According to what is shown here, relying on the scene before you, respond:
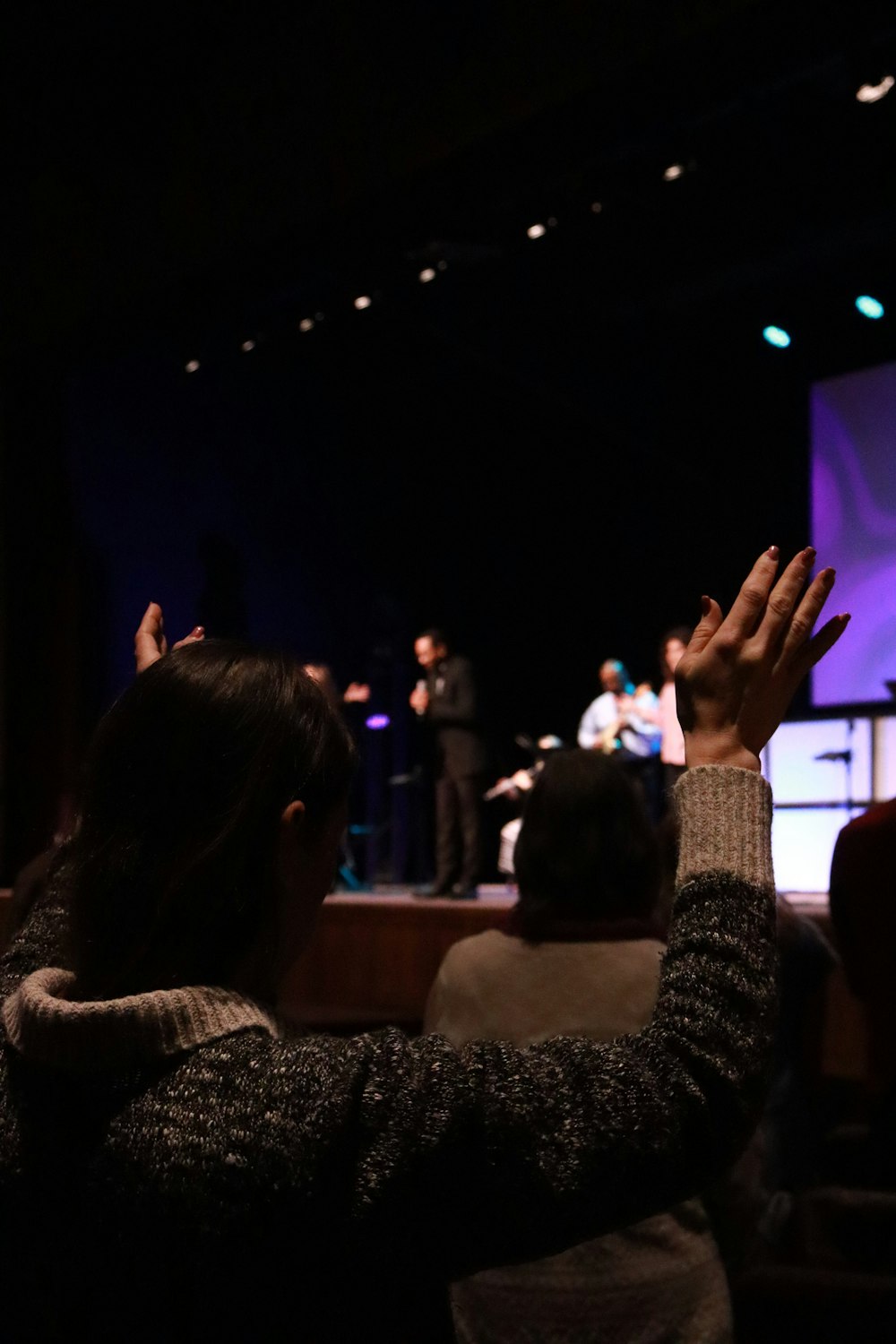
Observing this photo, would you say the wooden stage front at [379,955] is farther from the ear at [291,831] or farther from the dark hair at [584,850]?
the ear at [291,831]

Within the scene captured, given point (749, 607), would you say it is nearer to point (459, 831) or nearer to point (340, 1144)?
point (340, 1144)

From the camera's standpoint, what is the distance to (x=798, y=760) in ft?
22.8

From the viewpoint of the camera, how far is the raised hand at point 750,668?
75 cm

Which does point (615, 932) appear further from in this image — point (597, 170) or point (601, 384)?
point (601, 384)

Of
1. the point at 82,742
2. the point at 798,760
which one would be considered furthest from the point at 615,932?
the point at 798,760

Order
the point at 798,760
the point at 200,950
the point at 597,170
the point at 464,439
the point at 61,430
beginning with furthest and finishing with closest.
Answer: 1. the point at 464,439
2. the point at 798,760
3. the point at 61,430
4. the point at 597,170
5. the point at 200,950

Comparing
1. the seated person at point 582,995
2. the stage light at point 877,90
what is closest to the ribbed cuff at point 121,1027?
the seated person at point 582,995

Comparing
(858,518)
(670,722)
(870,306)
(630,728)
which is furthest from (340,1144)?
(870,306)

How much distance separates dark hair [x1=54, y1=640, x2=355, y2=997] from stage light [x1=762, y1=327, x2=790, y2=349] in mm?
7469

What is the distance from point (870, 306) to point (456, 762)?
134 inches

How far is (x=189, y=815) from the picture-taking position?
30.0 inches

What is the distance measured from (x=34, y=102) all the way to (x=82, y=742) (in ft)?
9.30

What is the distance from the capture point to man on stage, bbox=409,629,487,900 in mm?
6477

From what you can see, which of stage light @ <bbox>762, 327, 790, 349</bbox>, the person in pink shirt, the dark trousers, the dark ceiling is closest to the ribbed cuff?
the dark ceiling
